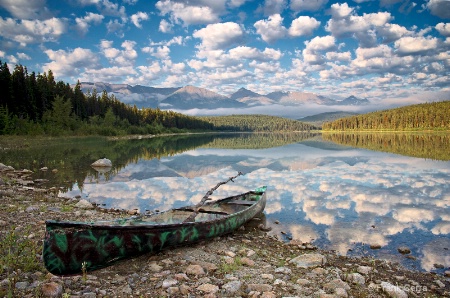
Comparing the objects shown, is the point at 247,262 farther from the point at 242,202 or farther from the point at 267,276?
the point at 242,202

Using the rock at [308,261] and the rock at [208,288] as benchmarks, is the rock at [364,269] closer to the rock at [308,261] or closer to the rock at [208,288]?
the rock at [308,261]

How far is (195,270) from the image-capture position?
24.8 ft

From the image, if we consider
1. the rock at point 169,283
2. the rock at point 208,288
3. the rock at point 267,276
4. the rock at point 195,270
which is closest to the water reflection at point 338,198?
the rock at point 267,276

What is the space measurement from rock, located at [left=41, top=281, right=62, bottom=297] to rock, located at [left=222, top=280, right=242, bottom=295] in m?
3.38

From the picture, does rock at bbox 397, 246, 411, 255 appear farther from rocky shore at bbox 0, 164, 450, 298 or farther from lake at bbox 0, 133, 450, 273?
rocky shore at bbox 0, 164, 450, 298

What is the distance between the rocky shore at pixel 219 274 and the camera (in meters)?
6.41

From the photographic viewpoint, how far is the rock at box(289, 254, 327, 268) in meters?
8.31

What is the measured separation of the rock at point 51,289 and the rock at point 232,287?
3379 mm

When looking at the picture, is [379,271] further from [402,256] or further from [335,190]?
[335,190]

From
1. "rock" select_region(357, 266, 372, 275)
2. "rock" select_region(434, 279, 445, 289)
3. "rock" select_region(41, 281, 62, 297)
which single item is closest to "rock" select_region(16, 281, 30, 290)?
"rock" select_region(41, 281, 62, 297)

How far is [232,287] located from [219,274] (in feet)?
2.72

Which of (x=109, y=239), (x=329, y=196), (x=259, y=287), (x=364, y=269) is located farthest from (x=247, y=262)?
(x=329, y=196)

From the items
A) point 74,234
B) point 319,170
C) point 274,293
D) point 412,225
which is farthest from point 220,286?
point 319,170

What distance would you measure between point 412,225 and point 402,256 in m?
3.66
